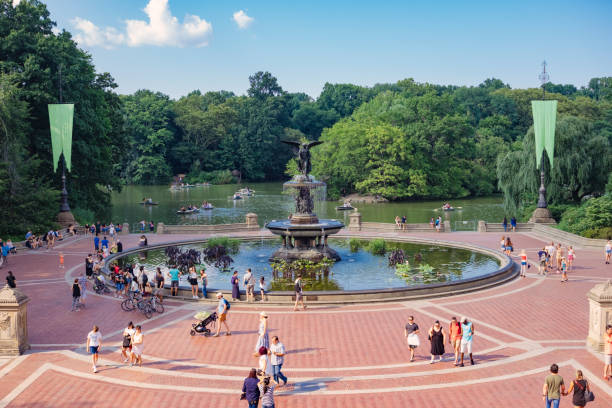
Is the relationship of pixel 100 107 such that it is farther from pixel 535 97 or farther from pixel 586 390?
pixel 535 97

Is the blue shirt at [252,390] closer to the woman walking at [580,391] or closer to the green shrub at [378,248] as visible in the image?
the woman walking at [580,391]

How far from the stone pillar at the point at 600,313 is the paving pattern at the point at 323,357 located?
41 centimetres

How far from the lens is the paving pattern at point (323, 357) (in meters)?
13.5

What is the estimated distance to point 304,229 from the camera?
29.8 metres

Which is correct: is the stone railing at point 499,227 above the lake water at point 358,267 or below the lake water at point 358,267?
above

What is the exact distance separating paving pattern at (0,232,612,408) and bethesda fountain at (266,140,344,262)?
341 inches

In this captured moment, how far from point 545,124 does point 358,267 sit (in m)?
21.5

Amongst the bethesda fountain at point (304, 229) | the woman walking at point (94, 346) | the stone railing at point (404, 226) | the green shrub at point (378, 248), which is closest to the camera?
the woman walking at point (94, 346)

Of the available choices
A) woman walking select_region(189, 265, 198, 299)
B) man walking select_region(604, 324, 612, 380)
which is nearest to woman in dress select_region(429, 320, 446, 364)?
man walking select_region(604, 324, 612, 380)

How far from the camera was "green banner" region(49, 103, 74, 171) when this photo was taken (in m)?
41.6

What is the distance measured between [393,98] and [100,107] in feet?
173

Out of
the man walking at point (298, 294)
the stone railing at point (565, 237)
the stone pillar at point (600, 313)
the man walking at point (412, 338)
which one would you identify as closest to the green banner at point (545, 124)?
the stone railing at point (565, 237)

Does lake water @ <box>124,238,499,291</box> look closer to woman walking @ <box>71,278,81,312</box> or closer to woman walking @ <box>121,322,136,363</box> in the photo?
woman walking @ <box>71,278,81,312</box>

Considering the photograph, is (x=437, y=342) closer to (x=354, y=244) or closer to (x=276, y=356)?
(x=276, y=356)
